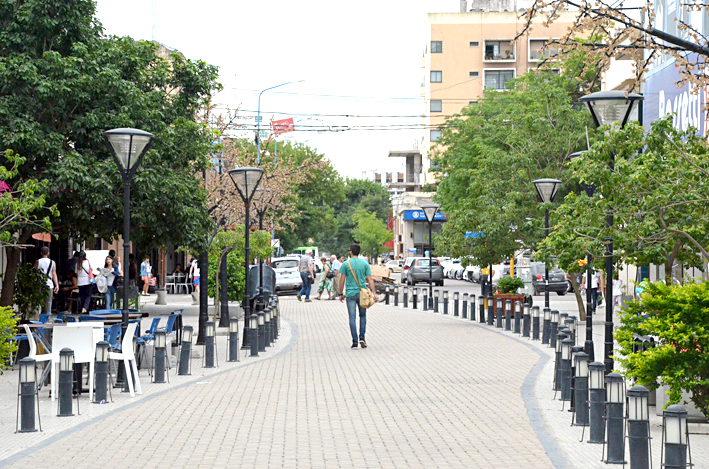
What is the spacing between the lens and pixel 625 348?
9.70 metres

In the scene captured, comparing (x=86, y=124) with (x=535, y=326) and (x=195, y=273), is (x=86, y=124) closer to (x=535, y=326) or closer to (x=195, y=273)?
(x=535, y=326)

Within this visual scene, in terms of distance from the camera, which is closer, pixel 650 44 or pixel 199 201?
pixel 650 44

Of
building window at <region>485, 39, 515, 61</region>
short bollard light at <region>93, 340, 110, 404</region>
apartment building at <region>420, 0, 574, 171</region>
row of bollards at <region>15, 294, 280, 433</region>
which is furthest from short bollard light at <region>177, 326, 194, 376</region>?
building window at <region>485, 39, 515, 61</region>

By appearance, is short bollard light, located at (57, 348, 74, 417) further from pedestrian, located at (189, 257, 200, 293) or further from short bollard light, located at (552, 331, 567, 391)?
pedestrian, located at (189, 257, 200, 293)

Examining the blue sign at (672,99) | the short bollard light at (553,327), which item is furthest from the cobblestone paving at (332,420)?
the blue sign at (672,99)

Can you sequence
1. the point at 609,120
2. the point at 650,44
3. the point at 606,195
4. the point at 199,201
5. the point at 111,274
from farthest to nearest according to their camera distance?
1. the point at 111,274
2. the point at 199,201
3. the point at 609,120
4. the point at 606,195
5. the point at 650,44

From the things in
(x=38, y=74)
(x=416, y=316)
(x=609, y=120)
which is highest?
(x=38, y=74)

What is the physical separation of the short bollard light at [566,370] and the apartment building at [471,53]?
7520 centimetres

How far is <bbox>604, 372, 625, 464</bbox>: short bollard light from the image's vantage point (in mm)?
7844

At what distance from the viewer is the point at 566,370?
1172 cm

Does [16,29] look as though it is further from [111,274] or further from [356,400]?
[111,274]

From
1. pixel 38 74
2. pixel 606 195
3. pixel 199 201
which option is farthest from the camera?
pixel 199 201

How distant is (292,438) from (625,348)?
130 inches

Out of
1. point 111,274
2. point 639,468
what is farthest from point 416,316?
point 639,468
